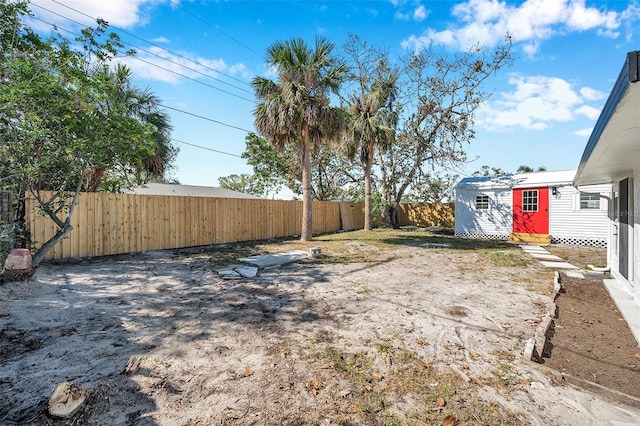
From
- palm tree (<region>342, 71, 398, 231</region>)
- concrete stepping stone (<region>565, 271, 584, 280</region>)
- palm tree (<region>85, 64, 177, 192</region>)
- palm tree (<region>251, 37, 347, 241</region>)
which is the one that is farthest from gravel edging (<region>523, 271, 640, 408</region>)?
palm tree (<region>342, 71, 398, 231</region>)

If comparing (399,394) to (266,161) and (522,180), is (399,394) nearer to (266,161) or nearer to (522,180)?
(522,180)

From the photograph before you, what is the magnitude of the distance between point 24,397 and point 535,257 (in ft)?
35.7

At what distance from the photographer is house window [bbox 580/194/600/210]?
11109mm

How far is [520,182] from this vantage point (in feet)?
43.0

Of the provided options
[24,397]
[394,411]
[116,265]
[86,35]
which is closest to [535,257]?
[394,411]

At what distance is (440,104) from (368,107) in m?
4.55

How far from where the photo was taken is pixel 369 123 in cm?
1373

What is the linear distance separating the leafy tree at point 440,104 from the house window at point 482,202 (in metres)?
3.15

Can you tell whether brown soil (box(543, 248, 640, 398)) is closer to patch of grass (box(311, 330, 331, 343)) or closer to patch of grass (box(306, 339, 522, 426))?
patch of grass (box(306, 339, 522, 426))

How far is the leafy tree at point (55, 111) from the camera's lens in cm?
438

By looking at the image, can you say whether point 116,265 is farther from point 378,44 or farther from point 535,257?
point 378,44

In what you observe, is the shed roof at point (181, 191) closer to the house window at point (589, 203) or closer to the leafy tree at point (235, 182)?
the leafy tree at point (235, 182)

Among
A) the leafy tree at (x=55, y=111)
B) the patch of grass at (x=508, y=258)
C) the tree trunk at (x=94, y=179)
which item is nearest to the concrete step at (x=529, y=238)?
the patch of grass at (x=508, y=258)

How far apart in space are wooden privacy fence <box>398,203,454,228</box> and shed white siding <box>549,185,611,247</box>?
686 centimetres
